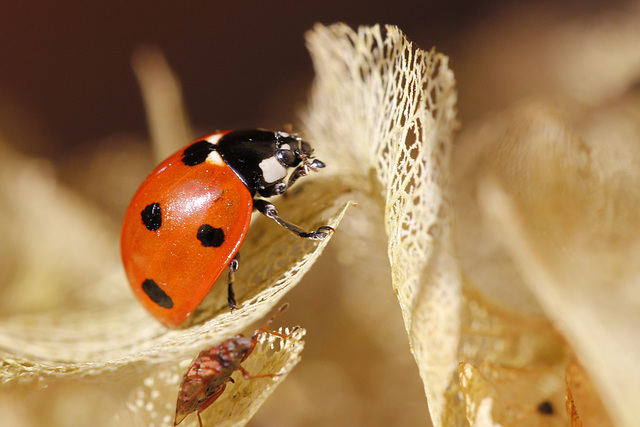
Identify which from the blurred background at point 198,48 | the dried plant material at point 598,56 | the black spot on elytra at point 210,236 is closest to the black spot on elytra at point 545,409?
the black spot on elytra at point 210,236

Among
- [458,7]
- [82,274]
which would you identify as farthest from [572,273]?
[458,7]

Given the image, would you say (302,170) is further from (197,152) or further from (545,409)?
(545,409)

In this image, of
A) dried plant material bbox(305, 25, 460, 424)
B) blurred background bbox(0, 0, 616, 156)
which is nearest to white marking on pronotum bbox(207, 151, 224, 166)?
dried plant material bbox(305, 25, 460, 424)

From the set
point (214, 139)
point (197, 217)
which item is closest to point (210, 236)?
point (197, 217)

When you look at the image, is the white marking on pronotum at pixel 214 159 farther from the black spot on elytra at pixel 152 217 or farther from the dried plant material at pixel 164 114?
the dried plant material at pixel 164 114

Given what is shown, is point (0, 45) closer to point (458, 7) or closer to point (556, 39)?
point (458, 7)
